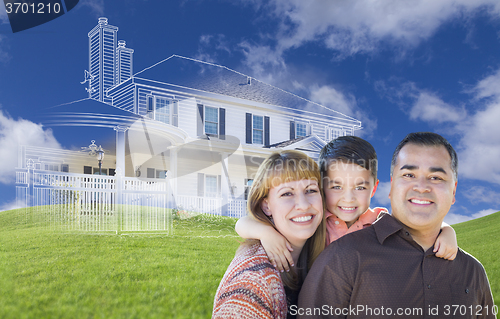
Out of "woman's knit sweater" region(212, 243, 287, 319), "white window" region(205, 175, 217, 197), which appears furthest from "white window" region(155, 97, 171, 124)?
"woman's knit sweater" region(212, 243, 287, 319)

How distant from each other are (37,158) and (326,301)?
12566 millimetres

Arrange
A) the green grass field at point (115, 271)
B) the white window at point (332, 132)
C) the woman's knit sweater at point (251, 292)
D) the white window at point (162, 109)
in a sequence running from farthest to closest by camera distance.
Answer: the white window at point (332, 132), the white window at point (162, 109), the green grass field at point (115, 271), the woman's knit sweater at point (251, 292)

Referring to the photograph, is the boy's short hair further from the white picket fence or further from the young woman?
the white picket fence

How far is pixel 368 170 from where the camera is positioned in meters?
3.34

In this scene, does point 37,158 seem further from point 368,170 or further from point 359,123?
point 359,123

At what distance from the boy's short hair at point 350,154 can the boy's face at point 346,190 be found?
39 mm

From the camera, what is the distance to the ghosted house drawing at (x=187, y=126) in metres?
12.7

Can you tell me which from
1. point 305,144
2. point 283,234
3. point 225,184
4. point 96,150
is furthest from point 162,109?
point 283,234

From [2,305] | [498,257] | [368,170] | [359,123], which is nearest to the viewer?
[368,170]

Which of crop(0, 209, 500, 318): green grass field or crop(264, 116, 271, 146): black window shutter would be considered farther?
crop(264, 116, 271, 146): black window shutter

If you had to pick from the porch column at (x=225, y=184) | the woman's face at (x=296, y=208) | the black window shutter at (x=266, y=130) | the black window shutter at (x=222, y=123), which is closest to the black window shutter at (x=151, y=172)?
the porch column at (x=225, y=184)

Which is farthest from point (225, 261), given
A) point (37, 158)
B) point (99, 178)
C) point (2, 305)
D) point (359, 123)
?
point (359, 123)

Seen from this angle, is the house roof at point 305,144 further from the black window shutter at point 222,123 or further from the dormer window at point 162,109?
the dormer window at point 162,109

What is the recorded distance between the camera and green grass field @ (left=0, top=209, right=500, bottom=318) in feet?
19.6
